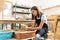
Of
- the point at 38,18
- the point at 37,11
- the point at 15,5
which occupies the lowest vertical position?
the point at 38,18

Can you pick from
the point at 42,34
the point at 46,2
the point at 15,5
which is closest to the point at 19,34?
the point at 42,34

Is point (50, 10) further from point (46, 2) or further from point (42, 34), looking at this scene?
point (42, 34)

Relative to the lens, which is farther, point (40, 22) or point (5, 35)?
point (40, 22)

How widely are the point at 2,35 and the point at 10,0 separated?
3.50 m

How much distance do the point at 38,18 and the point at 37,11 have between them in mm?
172

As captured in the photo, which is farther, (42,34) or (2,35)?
(42,34)

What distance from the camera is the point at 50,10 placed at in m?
4.95

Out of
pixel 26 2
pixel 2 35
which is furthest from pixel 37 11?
pixel 26 2

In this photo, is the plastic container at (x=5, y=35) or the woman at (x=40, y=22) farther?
the woman at (x=40, y=22)

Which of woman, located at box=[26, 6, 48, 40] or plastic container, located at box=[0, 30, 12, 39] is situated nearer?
plastic container, located at box=[0, 30, 12, 39]

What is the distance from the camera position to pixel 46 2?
5.23m

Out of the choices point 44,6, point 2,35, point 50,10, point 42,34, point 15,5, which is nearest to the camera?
point 2,35

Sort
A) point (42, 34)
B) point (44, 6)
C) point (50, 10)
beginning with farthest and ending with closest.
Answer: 1. point (44, 6)
2. point (50, 10)
3. point (42, 34)

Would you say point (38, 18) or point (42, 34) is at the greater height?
point (38, 18)
